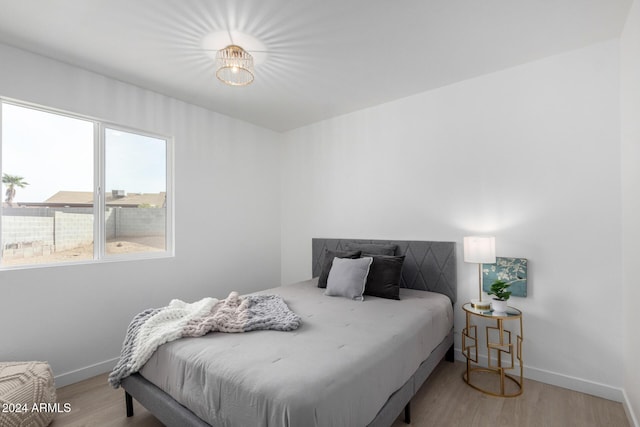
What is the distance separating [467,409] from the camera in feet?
7.02

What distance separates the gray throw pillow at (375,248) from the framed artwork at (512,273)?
920 millimetres

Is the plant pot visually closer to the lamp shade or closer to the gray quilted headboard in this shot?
the lamp shade

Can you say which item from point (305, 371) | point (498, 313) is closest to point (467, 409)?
point (498, 313)

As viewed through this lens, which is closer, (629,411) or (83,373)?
(629,411)

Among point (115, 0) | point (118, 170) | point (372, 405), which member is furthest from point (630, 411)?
point (118, 170)

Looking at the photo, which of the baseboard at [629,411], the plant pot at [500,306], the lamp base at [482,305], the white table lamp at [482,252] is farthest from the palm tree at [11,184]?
the baseboard at [629,411]

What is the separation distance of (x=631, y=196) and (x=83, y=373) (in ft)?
14.3

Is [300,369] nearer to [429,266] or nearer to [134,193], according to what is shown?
[429,266]

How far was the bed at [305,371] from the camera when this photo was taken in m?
1.28

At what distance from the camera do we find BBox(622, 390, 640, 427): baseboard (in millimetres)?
1905

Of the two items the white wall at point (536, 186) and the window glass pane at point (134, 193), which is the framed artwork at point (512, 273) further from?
the window glass pane at point (134, 193)

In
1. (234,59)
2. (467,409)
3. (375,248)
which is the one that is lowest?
(467,409)

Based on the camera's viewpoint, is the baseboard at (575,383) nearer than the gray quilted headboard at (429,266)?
Yes

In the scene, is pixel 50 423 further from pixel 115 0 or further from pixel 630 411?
pixel 630 411
